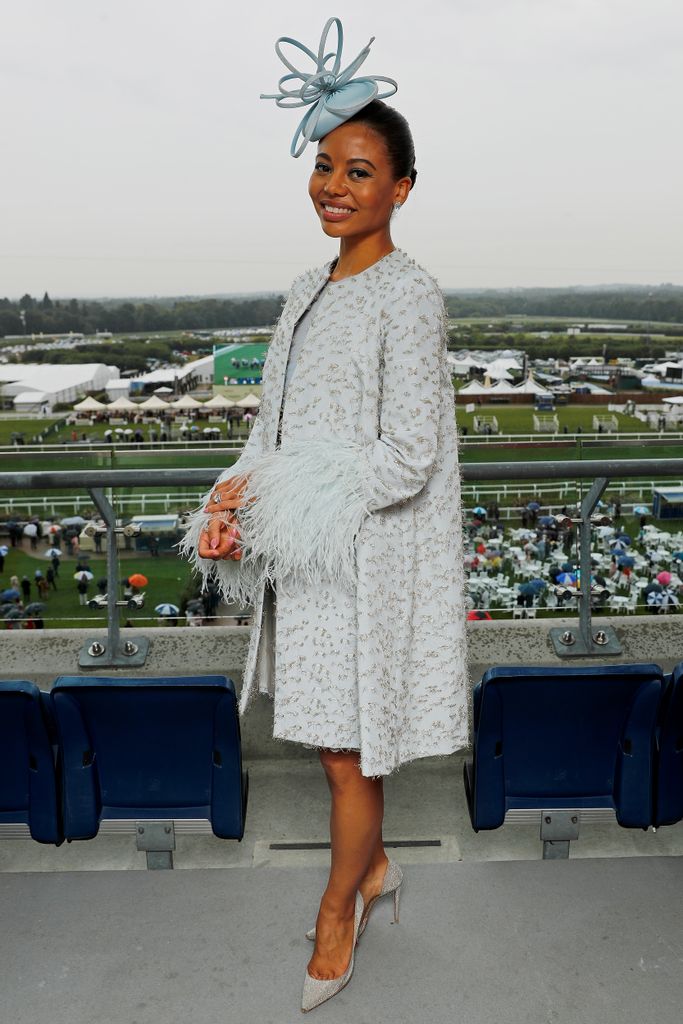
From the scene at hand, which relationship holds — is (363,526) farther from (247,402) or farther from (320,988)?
(247,402)

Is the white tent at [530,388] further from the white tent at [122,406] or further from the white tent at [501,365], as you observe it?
the white tent at [122,406]

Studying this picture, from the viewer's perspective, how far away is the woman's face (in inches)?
55.2

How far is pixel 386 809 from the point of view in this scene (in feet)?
7.06

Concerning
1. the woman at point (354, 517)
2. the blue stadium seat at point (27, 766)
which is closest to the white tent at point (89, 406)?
the blue stadium seat at point (27, 766)

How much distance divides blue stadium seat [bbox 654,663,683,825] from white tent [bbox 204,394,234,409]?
8138 cm

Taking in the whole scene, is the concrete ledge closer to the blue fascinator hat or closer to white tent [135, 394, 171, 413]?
the blue fascinator hat

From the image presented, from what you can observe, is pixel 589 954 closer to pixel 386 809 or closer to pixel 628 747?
pixel 628 747

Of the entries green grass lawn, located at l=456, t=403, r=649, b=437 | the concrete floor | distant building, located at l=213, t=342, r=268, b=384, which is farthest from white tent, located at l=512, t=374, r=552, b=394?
the concrete floor

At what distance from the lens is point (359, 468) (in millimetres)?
1382

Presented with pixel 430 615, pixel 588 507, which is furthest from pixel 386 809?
pixel 588 507

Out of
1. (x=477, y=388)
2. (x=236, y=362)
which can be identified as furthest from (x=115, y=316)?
(x=477, y=388)

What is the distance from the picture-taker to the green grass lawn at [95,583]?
244 cm

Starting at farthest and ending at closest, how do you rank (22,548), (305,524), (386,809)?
(22,548) → (386,809) → (305,524)

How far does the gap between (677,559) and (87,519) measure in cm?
176
